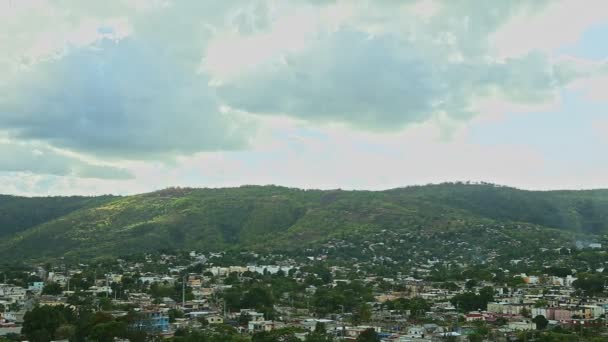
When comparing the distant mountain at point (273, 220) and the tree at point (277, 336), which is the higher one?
the distant mountain at point (273, 220)

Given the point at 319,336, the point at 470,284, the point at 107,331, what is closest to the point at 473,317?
the point at 319,336

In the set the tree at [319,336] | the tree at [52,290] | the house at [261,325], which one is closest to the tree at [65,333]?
the house at [261,325]

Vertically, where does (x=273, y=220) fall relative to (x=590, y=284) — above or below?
above

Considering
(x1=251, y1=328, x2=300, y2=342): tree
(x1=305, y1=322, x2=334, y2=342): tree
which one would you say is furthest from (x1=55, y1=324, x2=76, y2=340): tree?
(x1=305, y1=322, x2=334, y2=342): tree

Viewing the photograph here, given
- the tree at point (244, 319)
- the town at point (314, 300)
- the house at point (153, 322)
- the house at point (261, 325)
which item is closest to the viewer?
the town at point (314, 300)

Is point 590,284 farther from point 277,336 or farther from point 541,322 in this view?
point 277,336

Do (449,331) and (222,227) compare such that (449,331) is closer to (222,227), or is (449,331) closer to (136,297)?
(136,297)

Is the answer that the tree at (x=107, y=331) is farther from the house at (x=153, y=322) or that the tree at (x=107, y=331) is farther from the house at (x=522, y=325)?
the house at (x=522, y=325)
